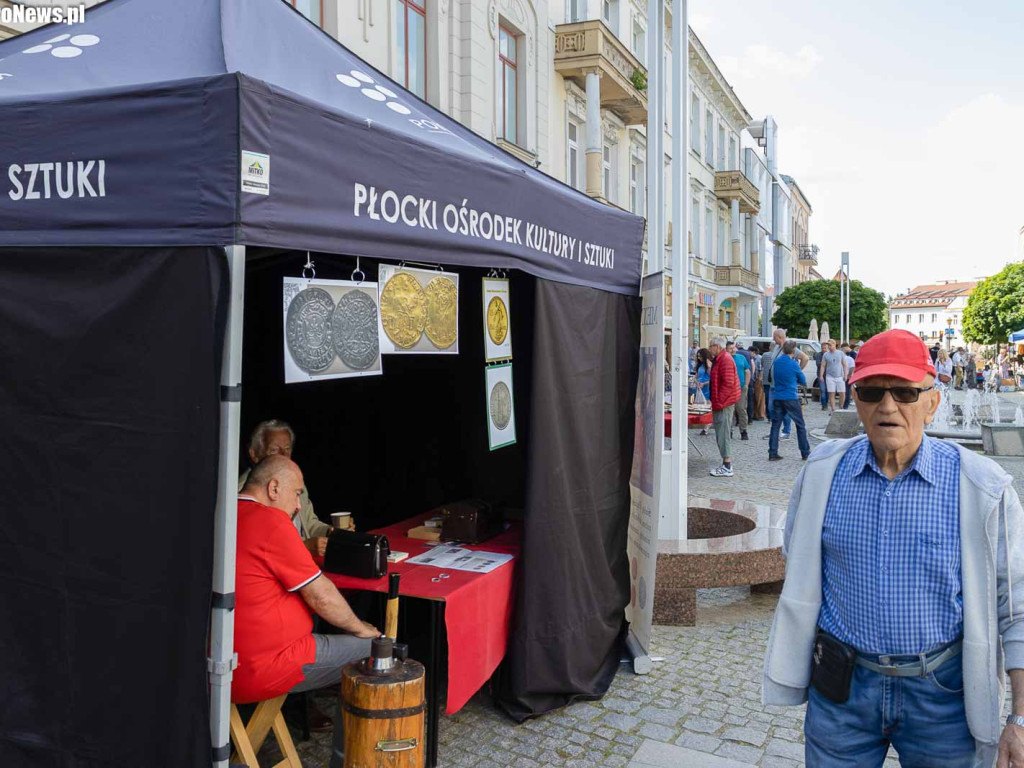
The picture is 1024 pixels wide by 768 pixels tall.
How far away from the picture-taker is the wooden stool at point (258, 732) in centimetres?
304

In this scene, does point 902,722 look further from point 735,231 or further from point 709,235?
point 735,231

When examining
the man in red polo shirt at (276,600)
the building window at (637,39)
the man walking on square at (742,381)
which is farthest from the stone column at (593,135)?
the man in red polo shirt at (276,600)

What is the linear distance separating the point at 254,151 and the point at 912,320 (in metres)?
169

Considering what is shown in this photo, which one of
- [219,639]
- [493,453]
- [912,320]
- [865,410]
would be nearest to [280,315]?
[493,453]

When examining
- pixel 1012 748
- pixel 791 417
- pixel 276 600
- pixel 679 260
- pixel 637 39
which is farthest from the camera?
pixel 637 39

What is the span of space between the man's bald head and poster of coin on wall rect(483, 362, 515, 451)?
4.39 feet

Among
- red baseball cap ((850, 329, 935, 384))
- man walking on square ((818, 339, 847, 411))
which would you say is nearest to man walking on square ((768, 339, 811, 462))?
man walking on square ((818, 339, 847, 411))

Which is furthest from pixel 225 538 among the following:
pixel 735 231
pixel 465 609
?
pixel 735 231

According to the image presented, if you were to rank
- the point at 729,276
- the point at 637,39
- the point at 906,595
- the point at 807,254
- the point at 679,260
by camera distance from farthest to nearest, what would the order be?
the point at 807,254 → the point at 729,276 → the point at 637,39 → the point at 679,260 → the point at 906,595

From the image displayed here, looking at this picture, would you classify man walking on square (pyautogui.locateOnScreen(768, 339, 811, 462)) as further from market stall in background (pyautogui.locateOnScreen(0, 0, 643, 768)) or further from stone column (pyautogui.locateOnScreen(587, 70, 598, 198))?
market stall in background (pyautogui.locateOnScreen(0, 0, 643, 768))

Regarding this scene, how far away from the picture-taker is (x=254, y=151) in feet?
8.21

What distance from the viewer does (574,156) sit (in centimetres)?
2152

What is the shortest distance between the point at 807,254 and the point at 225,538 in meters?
91.4

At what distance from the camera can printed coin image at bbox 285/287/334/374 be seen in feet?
10.2
